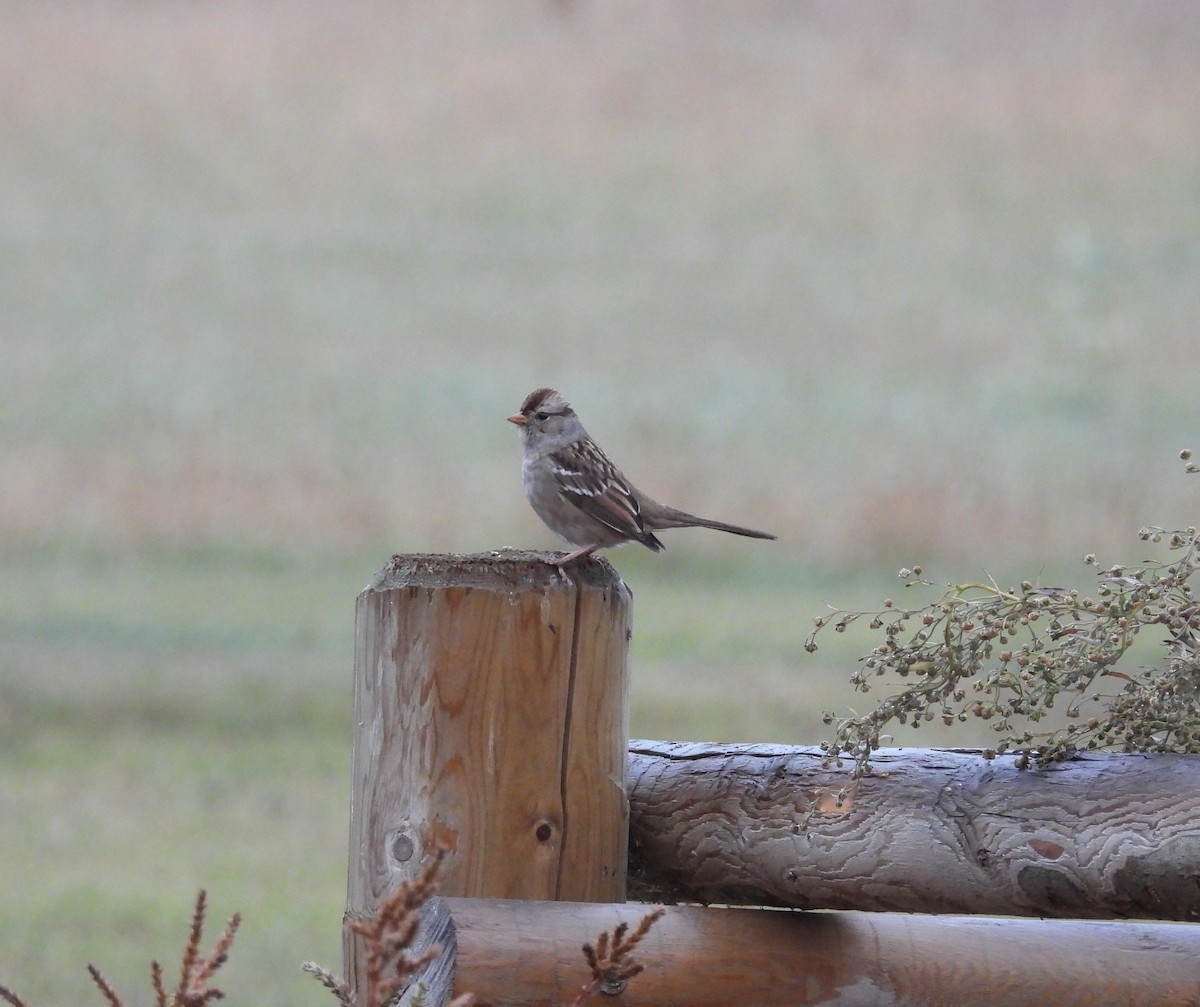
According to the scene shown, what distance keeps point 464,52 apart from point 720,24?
6.02 ft

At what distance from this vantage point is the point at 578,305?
12320mm

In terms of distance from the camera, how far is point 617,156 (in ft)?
42.3

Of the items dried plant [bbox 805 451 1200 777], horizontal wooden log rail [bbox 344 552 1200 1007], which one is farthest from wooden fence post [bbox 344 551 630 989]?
dried plant [bbox 805 451 1200 777]

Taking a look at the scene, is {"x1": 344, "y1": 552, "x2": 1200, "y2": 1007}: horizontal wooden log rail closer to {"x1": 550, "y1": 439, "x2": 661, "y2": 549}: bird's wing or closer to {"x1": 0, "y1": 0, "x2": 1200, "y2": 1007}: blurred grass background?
{"x1": 550, "y1": 439, "x2": 661, "y2": 549}: bird's wing

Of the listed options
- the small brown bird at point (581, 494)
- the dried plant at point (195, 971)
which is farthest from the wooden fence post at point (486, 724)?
the small brown bird at point (581, 494)

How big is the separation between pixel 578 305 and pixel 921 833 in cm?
1005

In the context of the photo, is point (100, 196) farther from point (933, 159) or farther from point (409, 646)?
point (409, 646)

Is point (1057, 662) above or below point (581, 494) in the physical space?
below

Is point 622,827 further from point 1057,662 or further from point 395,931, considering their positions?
point 395,931

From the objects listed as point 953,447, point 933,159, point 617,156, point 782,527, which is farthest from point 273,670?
point 933,159

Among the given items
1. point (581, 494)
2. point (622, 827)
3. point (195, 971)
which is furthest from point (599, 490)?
point (195, 971)

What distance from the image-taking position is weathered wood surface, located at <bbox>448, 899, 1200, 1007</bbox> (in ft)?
7.98

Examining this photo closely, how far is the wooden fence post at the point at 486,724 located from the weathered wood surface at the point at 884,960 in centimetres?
9

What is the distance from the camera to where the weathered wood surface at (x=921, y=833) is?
2.33 meters
